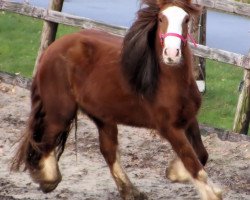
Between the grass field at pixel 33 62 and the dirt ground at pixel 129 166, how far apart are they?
46.8 inches

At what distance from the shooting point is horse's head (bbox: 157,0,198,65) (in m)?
5.48

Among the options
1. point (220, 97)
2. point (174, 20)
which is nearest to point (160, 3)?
point (174, 20)

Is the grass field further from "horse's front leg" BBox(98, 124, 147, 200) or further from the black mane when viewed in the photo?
the black mane

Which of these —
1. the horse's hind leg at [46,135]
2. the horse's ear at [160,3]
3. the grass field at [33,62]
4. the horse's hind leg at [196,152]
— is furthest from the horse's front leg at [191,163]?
the grass field at [33,62]

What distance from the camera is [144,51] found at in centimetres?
598

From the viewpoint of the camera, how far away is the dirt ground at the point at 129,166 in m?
7.14

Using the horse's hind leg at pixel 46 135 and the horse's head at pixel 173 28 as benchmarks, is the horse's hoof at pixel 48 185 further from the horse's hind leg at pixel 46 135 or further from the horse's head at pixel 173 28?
the horse's head at pixel 173 28

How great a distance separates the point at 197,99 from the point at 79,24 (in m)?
4.32

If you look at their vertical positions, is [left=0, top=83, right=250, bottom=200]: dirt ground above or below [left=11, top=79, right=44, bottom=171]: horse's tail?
below

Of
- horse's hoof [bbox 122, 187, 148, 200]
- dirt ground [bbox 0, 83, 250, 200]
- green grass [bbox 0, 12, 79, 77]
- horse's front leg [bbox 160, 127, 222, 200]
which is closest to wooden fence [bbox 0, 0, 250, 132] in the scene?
dirt ground [bbox 0, 83, 250, 200]

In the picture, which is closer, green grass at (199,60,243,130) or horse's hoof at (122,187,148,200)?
horse's hoof at (122,187,148,200)

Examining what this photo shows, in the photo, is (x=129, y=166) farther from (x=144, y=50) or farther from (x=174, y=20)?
(x=174, y=20)

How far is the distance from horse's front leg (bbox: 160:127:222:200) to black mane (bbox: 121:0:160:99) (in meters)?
0.36

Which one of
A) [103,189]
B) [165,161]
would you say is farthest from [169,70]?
[165,161]
